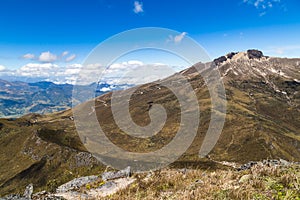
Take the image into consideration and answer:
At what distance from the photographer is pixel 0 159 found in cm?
19688

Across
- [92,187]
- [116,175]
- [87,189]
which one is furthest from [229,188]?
[116,175]

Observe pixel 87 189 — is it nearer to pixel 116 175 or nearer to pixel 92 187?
pixel 92 187

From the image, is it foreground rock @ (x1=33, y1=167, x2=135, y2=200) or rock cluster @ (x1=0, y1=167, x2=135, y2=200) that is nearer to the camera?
rock cluster @ (x1=0, y1=167, x2=135, y2=200)

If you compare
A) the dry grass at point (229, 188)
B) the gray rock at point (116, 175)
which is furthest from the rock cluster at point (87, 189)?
the dry grass at point (229, 188)

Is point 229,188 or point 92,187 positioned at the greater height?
point 229,188

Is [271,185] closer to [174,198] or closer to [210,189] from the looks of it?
[210,189]

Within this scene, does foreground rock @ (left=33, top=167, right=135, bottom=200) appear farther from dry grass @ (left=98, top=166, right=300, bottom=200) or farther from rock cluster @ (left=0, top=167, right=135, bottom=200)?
dry grass @ (left=98, top=166, right=300, bottom=200)

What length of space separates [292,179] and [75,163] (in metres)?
171

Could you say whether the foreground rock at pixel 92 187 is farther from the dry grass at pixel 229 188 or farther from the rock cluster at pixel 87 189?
the dry grass at pixel 229 188

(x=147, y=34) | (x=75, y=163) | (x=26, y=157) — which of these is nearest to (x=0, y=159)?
(x=26, y=157)

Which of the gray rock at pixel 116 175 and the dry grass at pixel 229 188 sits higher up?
the dry grass at pixel 229 188

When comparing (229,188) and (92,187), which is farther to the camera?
(92,187)

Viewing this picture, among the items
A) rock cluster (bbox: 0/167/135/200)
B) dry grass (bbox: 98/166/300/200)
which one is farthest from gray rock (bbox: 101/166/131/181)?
dry grass (bbox: 98/166/300/200)

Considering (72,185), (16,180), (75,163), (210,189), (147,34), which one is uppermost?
(147,34)
